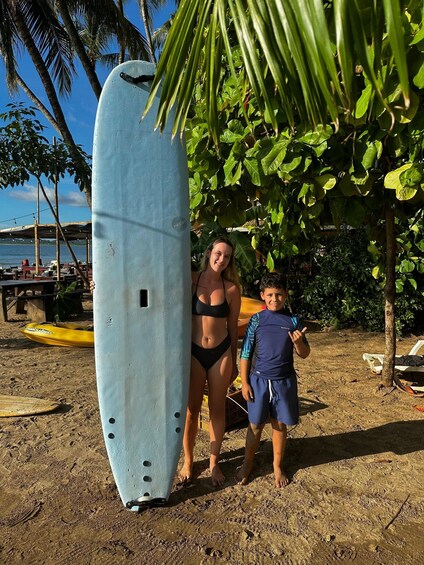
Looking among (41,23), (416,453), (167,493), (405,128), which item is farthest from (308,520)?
(41,23)

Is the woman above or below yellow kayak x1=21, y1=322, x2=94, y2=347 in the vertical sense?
above

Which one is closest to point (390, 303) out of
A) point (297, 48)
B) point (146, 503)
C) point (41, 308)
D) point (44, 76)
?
point (146, 503)

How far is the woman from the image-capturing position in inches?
99.5

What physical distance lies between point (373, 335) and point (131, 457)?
5.72 metres

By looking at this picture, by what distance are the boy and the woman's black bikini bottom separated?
13 centimetres

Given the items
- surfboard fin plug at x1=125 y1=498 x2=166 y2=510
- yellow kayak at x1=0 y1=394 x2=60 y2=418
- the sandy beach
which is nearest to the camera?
the sandy beach

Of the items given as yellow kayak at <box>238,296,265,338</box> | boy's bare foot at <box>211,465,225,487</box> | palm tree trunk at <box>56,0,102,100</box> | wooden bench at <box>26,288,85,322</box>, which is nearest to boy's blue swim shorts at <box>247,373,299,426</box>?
boy's bare foot at <box>211,465,225,487</box>

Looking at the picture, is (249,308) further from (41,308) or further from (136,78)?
(136,78)

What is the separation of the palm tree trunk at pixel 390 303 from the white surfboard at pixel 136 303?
7.83ft

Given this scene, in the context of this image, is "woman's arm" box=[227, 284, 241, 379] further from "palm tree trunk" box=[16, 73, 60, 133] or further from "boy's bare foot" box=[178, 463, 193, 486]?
"palm tree trunk" box=[16, 73, 60, 133]

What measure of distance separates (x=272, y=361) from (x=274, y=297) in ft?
1.23

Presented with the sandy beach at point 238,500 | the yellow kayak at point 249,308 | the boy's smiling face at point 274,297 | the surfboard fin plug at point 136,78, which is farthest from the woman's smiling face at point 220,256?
the yellow kayak at point 249,308

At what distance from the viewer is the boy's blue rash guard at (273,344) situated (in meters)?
2.46

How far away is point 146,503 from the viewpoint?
2.40m
